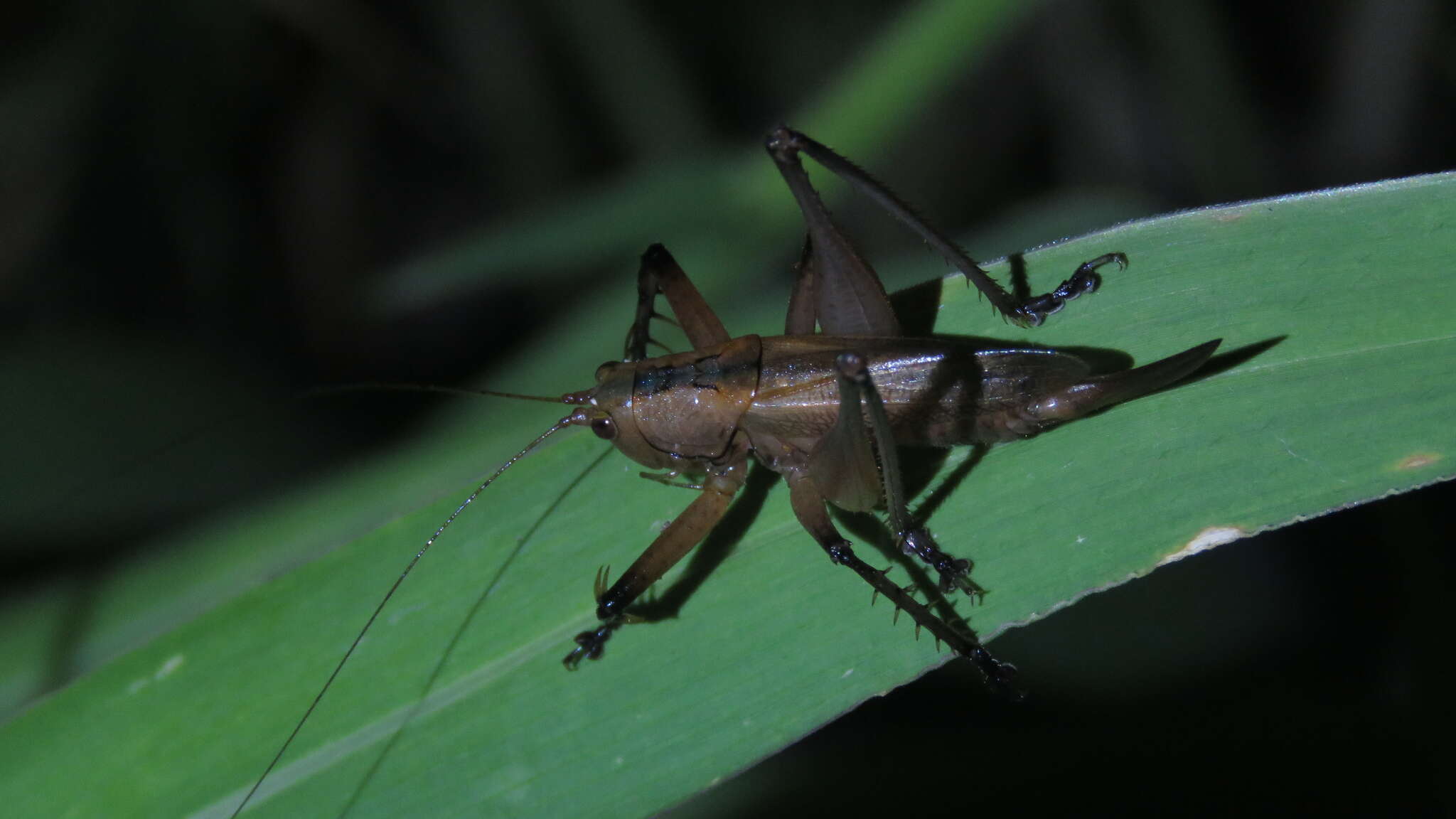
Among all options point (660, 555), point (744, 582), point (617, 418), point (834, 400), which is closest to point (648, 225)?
point (617, 418)

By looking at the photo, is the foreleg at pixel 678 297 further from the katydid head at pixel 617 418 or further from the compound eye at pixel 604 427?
the compound eye at pixel 604 427

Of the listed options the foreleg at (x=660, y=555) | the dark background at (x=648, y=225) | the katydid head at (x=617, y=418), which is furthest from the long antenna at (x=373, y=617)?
the dark background at (x=648, y=225)

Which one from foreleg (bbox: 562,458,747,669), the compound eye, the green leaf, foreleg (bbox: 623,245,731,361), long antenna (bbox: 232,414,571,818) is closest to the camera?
the green leaf

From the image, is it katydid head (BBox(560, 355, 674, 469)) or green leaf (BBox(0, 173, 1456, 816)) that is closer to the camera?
green leaf (BBox(0, 173, 1456, 816))

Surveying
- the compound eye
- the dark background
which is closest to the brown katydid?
the compound eye

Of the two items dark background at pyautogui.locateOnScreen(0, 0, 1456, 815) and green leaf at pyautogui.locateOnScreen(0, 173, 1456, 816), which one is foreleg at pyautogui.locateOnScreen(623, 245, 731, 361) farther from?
green leaf at pyautogui.locateOnScreen(0, 173, 1456, 816)

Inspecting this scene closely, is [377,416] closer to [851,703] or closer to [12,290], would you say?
[12,290]
